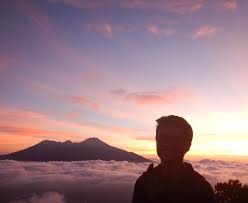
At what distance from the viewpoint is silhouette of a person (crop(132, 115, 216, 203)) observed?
607 centimetres

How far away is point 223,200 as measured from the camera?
69.1 feet

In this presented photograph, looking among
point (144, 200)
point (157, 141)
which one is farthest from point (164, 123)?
point (144, 200)

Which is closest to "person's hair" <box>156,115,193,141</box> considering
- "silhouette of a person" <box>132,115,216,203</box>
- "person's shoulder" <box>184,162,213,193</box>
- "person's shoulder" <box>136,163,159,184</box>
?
"silhouette of a person" <box>132,115,216,203</box>

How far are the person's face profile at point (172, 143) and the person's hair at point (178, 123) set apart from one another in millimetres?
63

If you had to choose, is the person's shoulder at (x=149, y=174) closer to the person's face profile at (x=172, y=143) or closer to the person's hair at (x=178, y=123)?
the person's face profile at (x=172, y=143)

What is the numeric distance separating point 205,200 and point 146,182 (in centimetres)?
124

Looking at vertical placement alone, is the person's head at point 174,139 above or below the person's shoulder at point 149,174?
above

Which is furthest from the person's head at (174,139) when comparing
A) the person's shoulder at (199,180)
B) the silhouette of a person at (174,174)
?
the person's shoulder at (199,180)

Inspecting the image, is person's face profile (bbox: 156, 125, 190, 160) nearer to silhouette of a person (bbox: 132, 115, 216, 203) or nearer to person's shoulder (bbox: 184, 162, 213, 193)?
silhouette of a person (bbox: 132, 115, 216, 203)

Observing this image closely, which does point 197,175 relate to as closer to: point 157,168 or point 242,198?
point 157,168

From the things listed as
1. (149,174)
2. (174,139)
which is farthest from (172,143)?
(149,174)

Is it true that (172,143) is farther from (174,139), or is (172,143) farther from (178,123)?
(178,123)

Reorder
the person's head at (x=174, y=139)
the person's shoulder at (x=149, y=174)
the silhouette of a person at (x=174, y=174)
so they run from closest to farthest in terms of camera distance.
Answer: the silhouette of a person at (x=174, y=174) → the person's head at (x=174, y=139) → the person's shoulder at (x=149, y=174)

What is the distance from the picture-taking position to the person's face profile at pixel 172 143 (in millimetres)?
6312
